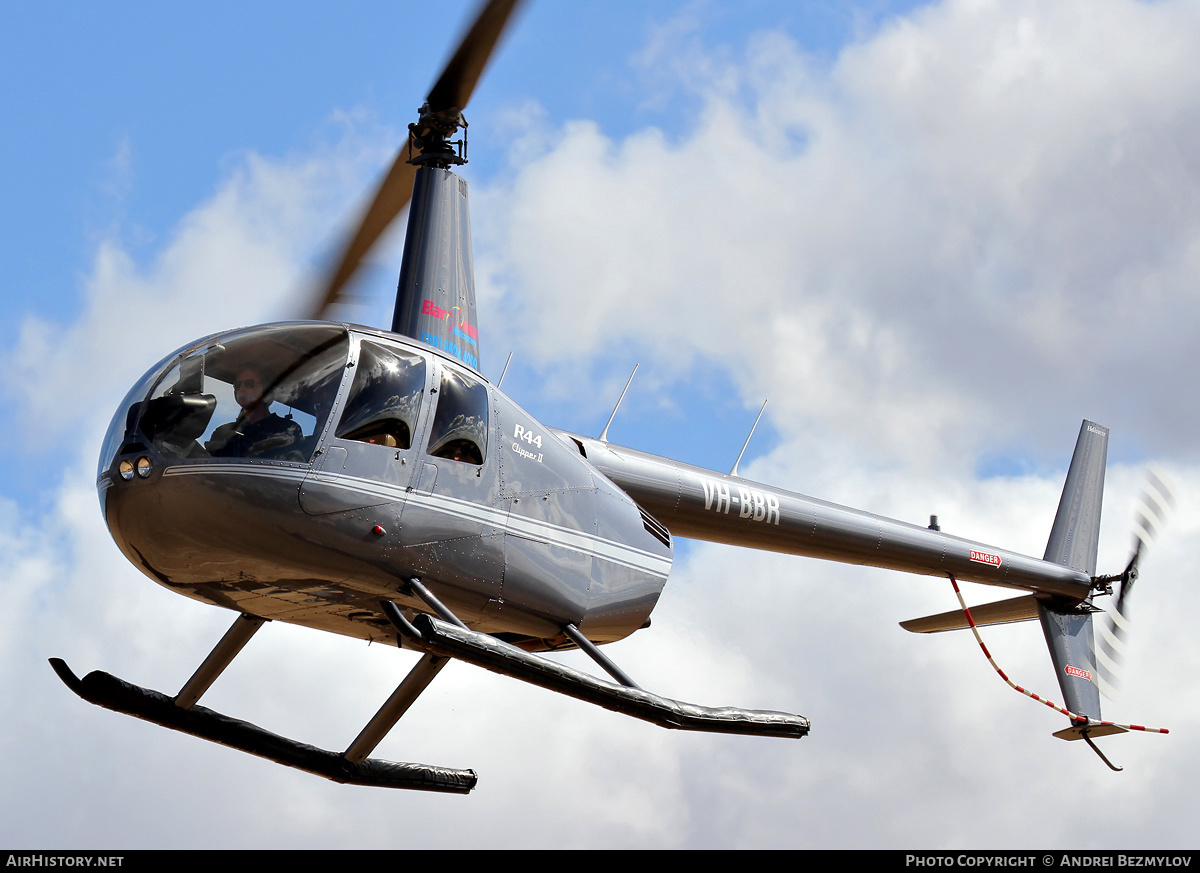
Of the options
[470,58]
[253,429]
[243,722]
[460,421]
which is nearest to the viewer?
[253,429]

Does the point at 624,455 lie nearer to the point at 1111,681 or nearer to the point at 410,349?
the point at 410,349

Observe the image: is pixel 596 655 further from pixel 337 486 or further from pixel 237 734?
pixel 237 734

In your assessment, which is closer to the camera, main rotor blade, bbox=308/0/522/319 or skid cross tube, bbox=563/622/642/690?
skid cross tube, bbox=563/622/642/690

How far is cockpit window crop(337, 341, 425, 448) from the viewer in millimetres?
10852

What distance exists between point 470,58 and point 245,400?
4645 mm

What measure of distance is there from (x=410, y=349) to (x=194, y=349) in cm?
176

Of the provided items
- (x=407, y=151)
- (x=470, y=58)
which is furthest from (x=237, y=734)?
(x=470, y=58)

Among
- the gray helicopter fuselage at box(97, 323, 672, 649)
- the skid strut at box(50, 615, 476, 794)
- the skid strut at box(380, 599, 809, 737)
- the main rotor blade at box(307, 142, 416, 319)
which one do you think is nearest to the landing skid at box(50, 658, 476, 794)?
the skid strut at box(50, 615, 476, 794)

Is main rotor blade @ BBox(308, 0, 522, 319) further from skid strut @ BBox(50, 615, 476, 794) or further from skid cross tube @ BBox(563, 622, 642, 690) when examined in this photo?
skid cross tube @ BBox(563, 622, 642, 690)

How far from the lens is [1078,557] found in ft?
71.4

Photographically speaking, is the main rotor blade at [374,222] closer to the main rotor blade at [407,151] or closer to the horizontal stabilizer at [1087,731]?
the main rotor blade at [407,151]

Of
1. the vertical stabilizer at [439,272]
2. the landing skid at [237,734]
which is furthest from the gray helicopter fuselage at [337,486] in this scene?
the vertical stabilizer at [439,272]

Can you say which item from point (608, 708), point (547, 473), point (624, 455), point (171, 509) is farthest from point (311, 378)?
point (624, 455)

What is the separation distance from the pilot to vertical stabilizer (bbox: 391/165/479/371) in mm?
3398
